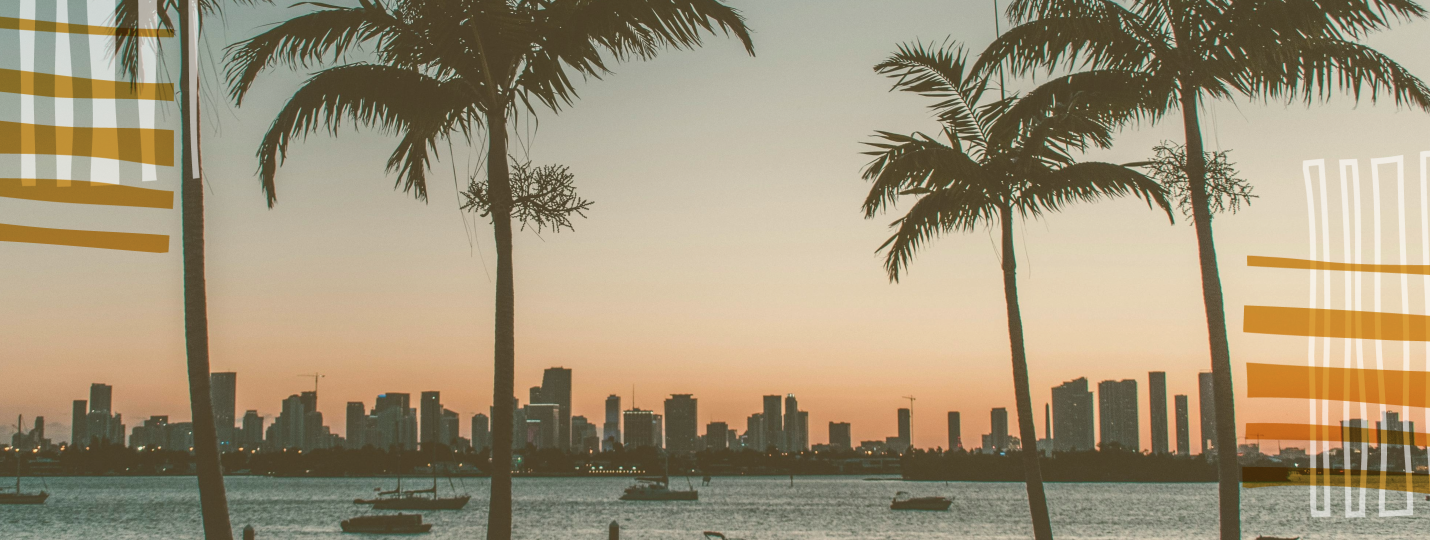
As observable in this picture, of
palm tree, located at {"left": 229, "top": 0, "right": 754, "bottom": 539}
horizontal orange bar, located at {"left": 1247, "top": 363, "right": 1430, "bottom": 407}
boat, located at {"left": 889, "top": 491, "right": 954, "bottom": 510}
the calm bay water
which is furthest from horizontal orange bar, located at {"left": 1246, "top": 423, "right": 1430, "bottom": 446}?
boat, located at {"left": 889, "top": 491, "right": 954, "bottom": 510}

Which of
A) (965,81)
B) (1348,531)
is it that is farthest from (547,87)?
(1348,531)

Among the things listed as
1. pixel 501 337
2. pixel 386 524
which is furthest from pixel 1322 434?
pixel 386 524

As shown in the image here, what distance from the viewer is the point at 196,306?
10367 mm

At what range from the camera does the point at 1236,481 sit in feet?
42.0

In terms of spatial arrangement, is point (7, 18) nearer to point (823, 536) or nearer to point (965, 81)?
point (965, 81)

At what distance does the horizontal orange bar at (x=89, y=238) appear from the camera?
404 inches

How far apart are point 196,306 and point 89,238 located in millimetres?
1141

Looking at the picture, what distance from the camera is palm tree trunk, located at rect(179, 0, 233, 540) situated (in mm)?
10242

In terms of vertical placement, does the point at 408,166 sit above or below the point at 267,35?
below

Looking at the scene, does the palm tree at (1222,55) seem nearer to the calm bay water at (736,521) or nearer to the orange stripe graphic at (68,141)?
the orange stripe graphic at (68,141)

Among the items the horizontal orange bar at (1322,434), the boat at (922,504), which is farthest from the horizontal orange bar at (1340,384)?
the boat at (922,504)

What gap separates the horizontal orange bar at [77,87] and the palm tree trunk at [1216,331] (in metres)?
10.9

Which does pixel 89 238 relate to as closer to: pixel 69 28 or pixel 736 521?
pixel 69 28

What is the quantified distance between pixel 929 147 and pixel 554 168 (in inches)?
238
